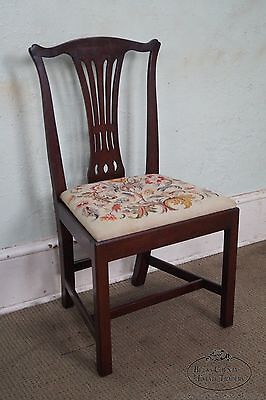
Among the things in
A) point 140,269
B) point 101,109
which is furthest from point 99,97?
point 140,269

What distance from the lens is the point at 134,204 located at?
1.24 m

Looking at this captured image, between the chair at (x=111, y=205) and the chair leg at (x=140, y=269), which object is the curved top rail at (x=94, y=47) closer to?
the chair at (x=111, y=205)

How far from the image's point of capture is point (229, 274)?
4.59 feet

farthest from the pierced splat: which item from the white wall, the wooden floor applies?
the wooden floor

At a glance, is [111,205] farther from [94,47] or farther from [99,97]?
[94,47]

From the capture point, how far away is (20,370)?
1289mm

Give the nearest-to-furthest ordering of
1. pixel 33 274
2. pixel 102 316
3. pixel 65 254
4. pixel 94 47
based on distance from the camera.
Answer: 1. pixel 102 316
2. pixel 94 47
3. pixel 65 254
4. pixel 33 274

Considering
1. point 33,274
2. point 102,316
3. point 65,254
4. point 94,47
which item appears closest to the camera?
point 102,316

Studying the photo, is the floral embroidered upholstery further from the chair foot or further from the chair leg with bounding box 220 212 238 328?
the chair foot

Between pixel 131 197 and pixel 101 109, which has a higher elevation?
pixel 101 109

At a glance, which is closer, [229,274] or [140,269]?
[229,274]

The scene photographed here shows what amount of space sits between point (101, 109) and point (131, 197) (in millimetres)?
299

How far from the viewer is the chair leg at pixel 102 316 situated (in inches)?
45.3

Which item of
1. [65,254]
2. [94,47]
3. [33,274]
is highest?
[94,47]
